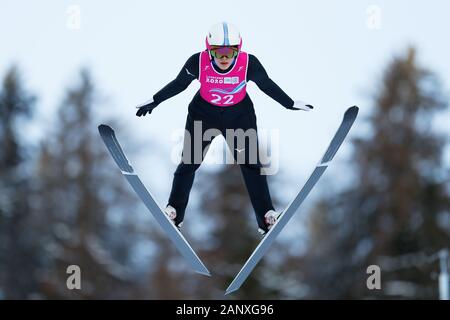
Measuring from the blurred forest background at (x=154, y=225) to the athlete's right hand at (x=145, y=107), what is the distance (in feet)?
70.8

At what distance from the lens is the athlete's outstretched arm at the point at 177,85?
32.3ft

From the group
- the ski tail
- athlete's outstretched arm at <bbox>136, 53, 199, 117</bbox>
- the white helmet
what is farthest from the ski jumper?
the ski tail

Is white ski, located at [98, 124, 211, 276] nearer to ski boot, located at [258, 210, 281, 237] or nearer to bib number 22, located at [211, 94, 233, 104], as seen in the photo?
ski boot, located at [258, 210, 281, 237]

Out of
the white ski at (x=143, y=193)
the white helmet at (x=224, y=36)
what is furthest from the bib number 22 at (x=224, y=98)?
the white ski at (x=143, y=193)

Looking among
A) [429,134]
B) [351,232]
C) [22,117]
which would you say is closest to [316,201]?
[351,232]

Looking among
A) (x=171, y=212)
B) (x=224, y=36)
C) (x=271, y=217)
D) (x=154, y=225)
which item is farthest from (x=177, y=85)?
(x=154, y=225)

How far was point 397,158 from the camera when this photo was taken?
34.2 m

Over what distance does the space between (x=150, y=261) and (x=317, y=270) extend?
19.0ft

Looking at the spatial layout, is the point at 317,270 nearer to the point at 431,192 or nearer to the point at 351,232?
the point at 351,232

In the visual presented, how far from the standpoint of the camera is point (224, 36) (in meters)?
9.52

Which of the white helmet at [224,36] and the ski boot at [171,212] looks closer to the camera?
the white helmet at [224,36]

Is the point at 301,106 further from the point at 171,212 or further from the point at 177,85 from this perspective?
the point at 171,212

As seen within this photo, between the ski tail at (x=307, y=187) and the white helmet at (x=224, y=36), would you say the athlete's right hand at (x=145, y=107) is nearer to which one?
the white helmet at (x=224, y=36)

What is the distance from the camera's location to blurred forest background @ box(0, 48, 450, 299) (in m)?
32.8
